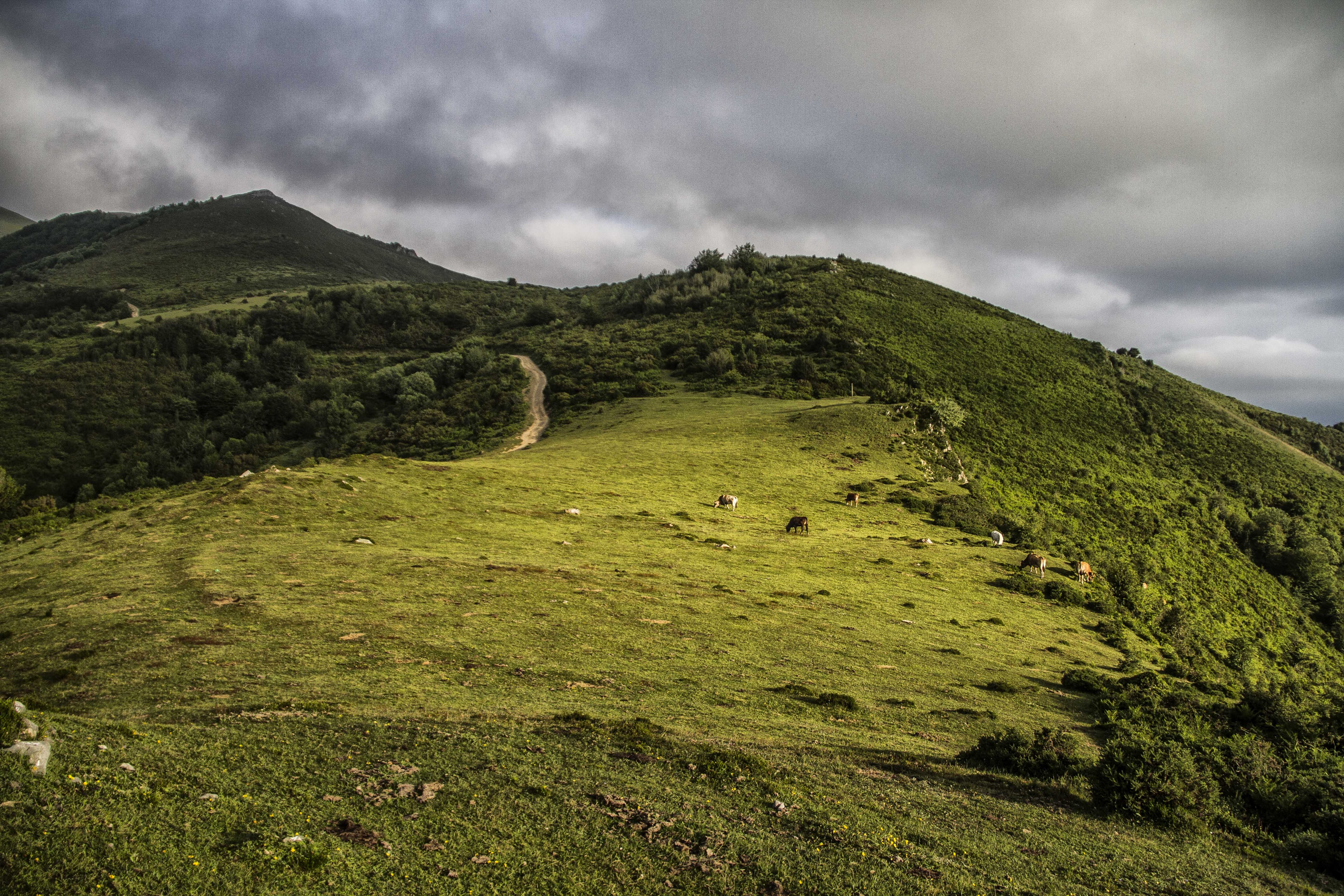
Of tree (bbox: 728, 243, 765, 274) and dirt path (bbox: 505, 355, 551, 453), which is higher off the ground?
tree (bbox: 728, 243, 765, 274)

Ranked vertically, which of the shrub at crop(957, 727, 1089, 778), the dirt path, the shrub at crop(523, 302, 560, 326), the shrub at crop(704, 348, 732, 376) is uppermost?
the shrub at crop(523, 302, 560, 326)

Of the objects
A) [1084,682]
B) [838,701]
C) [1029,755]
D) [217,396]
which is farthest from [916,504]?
[217,396]

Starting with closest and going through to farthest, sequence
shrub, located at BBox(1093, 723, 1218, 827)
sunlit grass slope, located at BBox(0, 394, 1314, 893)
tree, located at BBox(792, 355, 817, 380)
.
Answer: sunlit grass slope, located at BBox(0, 394, 1314, 893), shrub, located at BBox(1093, 723, 1218, 827), tree, located at BBox(792, 355, 817, 380)

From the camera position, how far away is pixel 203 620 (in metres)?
16.8

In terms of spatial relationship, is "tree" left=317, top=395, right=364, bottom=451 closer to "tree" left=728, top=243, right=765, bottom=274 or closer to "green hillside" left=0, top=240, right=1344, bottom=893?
"green hillside" left=0, top=240, right=1344, bottom=893

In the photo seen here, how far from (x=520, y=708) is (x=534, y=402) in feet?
244

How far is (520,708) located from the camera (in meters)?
13.2

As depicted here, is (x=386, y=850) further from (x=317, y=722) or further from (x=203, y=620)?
(x=203, y=620)

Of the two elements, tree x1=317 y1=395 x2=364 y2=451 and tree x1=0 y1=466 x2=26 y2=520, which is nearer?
tree x1=0 y1=466 x2=26 y2=520

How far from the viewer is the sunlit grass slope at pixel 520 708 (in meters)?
7.27

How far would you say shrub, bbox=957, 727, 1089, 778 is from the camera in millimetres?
12383

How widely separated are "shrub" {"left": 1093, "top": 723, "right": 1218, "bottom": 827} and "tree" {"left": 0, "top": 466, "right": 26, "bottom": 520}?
5038 centimetres

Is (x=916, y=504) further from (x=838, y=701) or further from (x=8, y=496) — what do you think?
(x=8, y=496)

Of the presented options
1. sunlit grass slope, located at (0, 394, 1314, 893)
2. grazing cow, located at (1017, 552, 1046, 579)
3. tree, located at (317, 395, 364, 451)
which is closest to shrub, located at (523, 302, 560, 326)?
tree, located at (317, 395, 364, 451)
